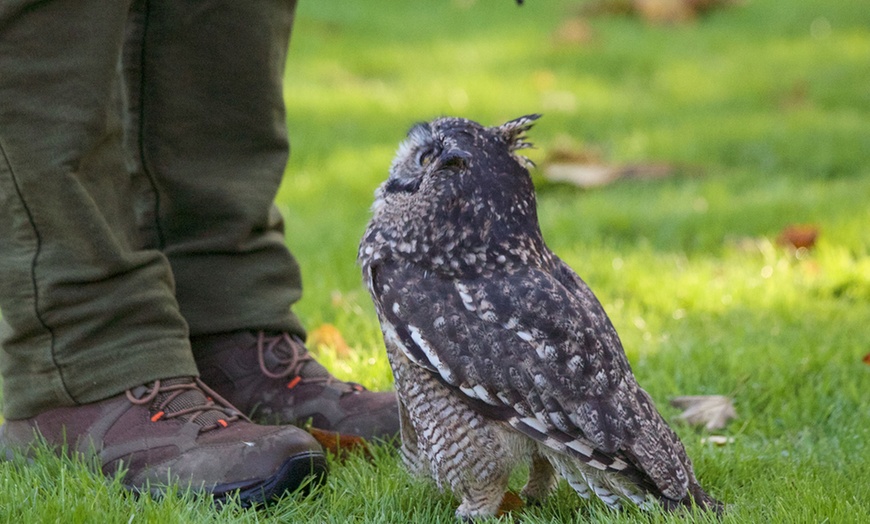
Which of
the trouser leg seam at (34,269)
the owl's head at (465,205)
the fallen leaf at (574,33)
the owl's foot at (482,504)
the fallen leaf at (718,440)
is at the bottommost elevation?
the fallen leaf at (574,33)

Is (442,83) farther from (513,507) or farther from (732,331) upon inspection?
(513,507)

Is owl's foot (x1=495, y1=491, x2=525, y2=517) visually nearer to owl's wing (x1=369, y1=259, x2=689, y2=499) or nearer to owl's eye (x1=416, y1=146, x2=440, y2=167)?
owl's wing (x1=369, y1=259, x2=689, y2=499)

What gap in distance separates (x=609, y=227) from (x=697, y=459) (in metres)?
2.64

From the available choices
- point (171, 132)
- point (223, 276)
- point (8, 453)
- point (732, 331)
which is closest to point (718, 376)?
point (732, 331)

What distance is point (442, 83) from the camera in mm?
8414

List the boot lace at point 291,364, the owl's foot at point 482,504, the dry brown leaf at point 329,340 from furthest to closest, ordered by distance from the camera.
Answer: the dry brown leaf at point 329,340 < the boot lace at point 291,364 < the owl's foot at point 482,504

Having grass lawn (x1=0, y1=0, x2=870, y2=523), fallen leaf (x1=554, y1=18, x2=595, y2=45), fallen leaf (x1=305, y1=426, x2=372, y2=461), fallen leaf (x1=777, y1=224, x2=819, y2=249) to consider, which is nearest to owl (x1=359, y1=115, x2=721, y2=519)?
grass lawn (x1=0, y1=0, x2=870, y2=523)

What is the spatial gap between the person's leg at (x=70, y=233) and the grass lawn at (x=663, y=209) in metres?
0.26

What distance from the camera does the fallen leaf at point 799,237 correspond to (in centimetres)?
475

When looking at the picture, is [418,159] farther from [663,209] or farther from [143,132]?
[663,209]

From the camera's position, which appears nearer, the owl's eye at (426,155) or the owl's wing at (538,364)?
the owl's wing at (538,364)

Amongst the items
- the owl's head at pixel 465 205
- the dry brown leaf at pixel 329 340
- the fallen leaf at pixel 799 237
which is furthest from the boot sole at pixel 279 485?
the fallen leaf at pixel 799 237

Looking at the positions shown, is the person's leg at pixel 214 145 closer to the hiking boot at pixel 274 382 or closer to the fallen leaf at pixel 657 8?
the hiking boot at pixel 274 382

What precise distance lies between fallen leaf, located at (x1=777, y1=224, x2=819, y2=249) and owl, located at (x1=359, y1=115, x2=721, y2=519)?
2.74m
